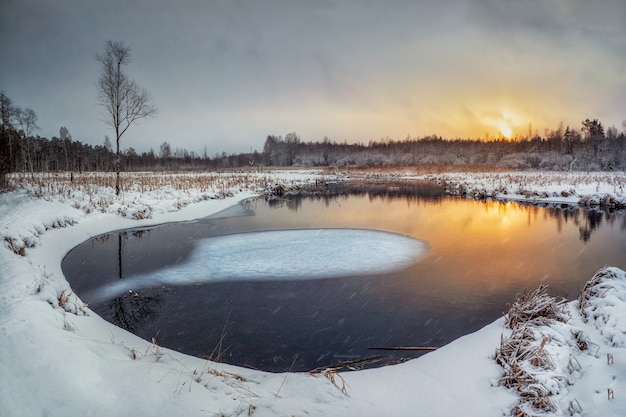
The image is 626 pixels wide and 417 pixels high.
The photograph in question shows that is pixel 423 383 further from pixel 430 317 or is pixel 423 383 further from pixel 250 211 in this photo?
pixel 250 211

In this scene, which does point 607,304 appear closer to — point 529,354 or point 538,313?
point 538,313

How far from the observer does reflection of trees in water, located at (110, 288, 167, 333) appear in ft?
19.7

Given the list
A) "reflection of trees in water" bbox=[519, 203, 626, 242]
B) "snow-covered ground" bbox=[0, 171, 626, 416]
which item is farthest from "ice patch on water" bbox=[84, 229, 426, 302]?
"reflection of trees in water" bbox=[519, 203, 626, 242]

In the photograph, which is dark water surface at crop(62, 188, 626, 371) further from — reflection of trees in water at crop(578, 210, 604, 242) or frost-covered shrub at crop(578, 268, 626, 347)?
frost-covered shrub at crop(578, 268, 626, 347)

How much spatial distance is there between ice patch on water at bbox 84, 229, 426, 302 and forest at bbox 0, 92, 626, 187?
28.9 m

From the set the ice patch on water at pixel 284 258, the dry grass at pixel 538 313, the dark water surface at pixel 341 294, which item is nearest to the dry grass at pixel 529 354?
the dry grass at pixel 538 313

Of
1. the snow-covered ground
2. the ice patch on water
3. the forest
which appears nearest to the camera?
the snow-covered ground

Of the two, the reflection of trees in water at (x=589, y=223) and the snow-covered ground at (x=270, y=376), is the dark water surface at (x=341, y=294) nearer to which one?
the reflection of trees in water at (x=589, y=223)

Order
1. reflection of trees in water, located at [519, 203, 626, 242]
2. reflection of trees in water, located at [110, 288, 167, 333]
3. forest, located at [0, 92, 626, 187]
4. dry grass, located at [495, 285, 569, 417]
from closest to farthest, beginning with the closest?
dry grass, located at [495, 285, 569, 417], reflection of trees in water, located at [110, 288, 167, 333], reflection of trees in water, located at [519, 203, 626, 242], forest, located at [0, 92, 626, 187]

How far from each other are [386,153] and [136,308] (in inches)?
5547

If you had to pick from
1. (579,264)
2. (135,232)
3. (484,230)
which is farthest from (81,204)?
(579,264)

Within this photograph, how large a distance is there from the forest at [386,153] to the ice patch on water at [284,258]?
2887cm

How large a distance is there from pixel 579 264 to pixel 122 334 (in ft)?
36.5

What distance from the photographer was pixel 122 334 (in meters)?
5.32
